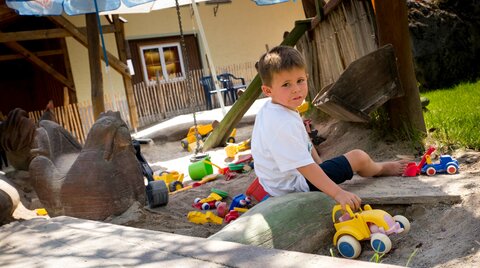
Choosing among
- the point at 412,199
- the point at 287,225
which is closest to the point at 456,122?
the point at 412,199

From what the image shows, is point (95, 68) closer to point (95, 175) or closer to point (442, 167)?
point (95, 175)

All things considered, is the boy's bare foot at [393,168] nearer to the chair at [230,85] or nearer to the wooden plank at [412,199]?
the wooden plank at [412,199]

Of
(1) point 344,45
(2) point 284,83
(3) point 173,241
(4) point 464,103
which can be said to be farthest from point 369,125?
(3) point 173,241

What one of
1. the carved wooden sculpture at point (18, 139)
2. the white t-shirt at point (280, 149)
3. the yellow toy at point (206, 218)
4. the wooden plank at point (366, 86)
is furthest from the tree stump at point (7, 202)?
the carved wooden sculpture at point (18, 139)

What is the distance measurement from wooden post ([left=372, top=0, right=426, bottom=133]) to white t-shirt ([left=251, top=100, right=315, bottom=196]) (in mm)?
1285

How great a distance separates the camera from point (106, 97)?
11148 mm

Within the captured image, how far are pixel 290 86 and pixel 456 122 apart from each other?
1784 millimetres

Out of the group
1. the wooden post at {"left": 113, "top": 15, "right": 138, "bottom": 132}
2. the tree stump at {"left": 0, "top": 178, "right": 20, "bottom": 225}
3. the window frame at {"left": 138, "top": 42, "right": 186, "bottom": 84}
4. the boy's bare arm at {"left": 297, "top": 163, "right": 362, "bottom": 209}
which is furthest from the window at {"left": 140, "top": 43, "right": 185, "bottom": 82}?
the boy's bare arm at {"left": 297, "top": 163, "right": 362, "bottom": 209}

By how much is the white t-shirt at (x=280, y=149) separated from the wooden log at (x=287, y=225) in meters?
0.19

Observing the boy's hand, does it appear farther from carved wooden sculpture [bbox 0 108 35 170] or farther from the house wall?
the house wall

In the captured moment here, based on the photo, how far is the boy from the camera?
2.33 meters

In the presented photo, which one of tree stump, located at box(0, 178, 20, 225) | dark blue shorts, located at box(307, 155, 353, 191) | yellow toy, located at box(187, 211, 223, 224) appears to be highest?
tree stump, located at box(0, 178, 20, 225)

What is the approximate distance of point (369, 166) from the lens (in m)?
2.86

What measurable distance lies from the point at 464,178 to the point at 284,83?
1.13 m
